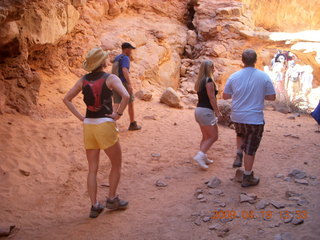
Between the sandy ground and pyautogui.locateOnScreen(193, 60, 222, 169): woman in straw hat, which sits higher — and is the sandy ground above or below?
below

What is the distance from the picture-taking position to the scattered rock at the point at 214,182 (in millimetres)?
4105

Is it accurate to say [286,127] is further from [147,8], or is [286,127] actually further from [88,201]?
[147,8]

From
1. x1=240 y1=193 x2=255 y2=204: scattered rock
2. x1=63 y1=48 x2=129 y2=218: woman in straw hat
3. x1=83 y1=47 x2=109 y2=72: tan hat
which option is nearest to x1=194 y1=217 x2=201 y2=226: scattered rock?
x1=240 y1=193 x2=255 y2=204: scattered rock

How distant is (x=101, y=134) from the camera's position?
3.13 metres

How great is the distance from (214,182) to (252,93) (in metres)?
1.32

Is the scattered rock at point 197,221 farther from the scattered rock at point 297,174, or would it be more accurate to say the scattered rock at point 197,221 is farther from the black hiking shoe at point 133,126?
the black hiking shoe at point 133,126

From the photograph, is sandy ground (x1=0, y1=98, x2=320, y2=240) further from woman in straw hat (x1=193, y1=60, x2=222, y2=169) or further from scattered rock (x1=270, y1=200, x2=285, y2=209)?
woman in straw hat (x1=193, y1=60, x2=222, y2=169)

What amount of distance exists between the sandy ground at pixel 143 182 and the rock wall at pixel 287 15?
901 centimetres

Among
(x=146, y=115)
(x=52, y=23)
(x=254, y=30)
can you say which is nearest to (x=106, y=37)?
(x=52, y=23)

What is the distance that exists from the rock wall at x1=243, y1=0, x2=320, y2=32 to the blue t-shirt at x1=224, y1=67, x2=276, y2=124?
11474 millimetres

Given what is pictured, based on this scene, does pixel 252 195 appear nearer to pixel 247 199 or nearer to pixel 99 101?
pixel 247 199

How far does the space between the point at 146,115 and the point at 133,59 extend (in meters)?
3.44

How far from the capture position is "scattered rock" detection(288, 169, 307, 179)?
165 inches

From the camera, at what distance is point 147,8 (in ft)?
41.7
